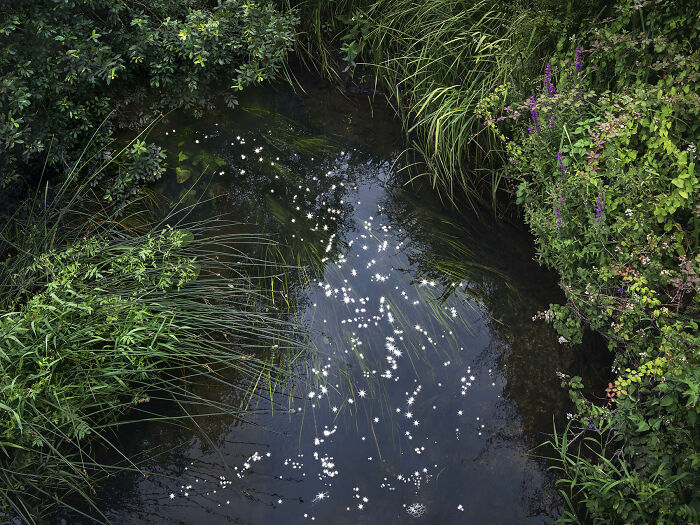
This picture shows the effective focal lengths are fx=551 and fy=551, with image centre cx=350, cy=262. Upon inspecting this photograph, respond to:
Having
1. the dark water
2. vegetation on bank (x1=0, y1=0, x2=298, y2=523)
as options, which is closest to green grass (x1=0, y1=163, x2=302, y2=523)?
vegetation on bank (x1=0, y1=0, x2=298, y2=523)

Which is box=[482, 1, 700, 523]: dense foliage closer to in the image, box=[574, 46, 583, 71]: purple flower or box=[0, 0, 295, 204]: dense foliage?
box=[574, 46, 583, 71]: purple flower

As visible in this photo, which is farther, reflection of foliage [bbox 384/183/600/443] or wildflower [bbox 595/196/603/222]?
reflection of foliage [bbox 384/183/600/443]

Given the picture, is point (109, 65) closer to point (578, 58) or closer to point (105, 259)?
point (105, 259)

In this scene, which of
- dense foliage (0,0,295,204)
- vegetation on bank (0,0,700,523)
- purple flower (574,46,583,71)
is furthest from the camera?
dense foliage (0,0,295,204)

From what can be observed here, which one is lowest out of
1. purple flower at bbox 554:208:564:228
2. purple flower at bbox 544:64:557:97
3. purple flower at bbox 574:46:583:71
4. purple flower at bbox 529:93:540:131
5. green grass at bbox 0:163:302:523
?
green grass at bbox 0:163:302:523

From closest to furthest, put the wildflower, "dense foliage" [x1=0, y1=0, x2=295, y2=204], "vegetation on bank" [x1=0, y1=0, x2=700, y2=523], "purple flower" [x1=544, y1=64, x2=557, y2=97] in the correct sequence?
"vegetation on bank" [x1=0, y1=0, x2=700, y2=523], the wildflower, "purple flower" [x1=544, y1=64, x2=557, y2=97], "dense foliage" [x1=0, y1=0, x2=295, y2=204]

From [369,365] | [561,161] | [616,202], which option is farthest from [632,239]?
[369,365]

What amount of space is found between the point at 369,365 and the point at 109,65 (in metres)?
2.48

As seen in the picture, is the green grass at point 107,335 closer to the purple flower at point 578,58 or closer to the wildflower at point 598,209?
the wildflower at point 598,209

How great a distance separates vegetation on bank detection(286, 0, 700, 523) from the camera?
7.54 ft

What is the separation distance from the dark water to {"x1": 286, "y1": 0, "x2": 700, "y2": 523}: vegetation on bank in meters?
0.28

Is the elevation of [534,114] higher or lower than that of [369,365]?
higher

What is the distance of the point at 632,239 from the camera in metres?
2.58

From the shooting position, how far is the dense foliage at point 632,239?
7.45ft
